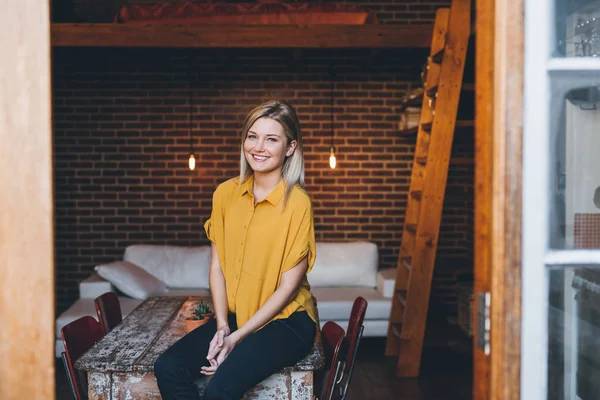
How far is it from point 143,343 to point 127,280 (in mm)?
2800

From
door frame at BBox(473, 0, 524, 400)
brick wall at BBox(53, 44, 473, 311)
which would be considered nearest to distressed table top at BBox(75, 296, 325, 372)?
door frame at BBox(473, 0, 524, 400)

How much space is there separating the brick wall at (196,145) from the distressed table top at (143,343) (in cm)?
284

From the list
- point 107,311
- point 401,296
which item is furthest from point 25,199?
point 401,296

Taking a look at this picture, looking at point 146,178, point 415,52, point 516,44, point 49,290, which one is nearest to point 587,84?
point 516,44

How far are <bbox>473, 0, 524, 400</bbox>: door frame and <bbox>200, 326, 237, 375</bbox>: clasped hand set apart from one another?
113cm

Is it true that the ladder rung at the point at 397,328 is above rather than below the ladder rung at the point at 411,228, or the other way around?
below

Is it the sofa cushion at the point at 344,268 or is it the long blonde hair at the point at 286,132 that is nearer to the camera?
the long blonde hair at the point at 286,132

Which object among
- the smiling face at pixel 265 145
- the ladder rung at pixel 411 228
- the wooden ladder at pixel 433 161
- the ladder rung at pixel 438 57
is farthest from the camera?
the ladder rung at pixel 411 228

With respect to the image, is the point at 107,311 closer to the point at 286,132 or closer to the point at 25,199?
the point at 286,132

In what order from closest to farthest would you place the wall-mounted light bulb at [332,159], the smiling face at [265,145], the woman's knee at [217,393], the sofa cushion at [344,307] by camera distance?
the woman's knee at [217,393]
the smiling face at [265,145]
the sofa cushion at [344,307]
the wall-mounted light bulb at [332,159]

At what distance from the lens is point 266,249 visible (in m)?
2.55

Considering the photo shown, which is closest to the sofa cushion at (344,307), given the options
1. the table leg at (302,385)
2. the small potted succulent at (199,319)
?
the small potted succulent at (199,319)

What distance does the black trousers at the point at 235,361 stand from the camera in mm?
2152

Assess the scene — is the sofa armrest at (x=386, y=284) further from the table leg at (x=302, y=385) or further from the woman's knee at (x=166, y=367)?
the woman's knee at (x=166, y=367)
